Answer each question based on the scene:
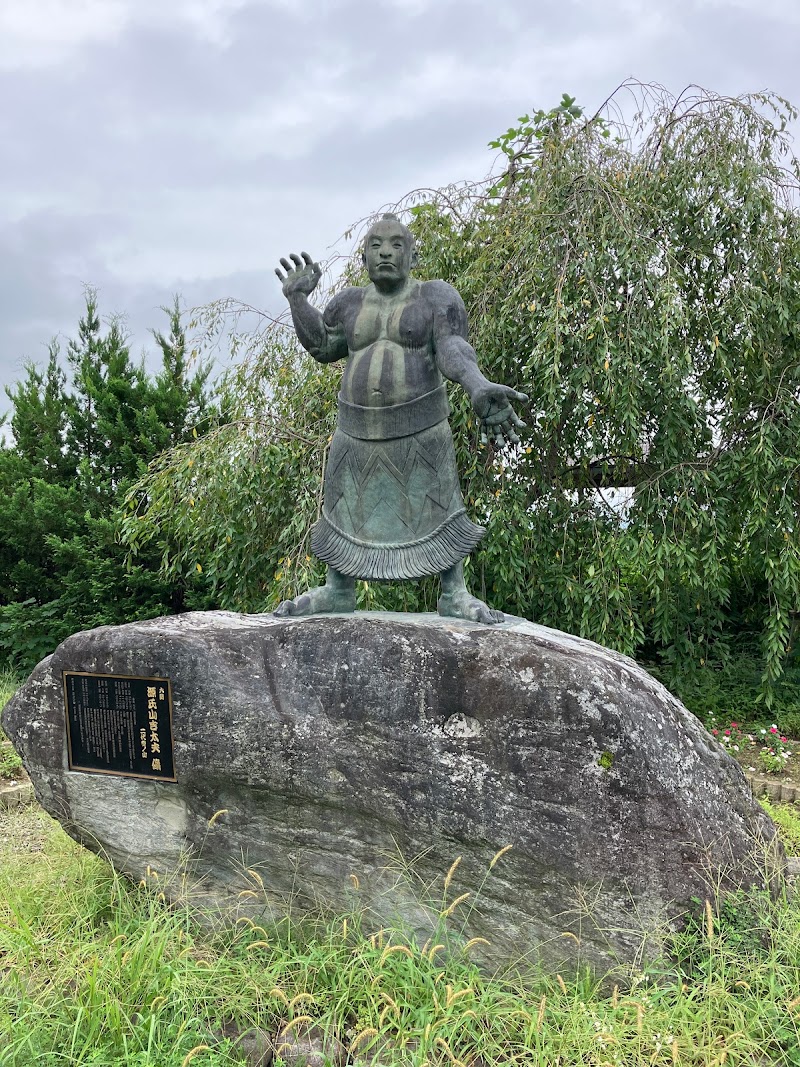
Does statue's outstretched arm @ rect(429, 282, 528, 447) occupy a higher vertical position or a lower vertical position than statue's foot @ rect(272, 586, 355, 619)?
higher

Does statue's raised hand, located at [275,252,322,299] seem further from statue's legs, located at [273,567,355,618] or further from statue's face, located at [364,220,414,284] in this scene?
statue's legs, located at [273,567,355,618]

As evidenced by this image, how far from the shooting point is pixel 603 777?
272 centimetres

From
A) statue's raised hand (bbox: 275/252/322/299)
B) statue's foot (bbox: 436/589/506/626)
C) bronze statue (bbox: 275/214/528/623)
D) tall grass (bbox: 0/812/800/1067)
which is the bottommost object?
tall grass (bbox: 0/812/800/1067)

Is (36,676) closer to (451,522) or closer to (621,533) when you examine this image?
(451,522)

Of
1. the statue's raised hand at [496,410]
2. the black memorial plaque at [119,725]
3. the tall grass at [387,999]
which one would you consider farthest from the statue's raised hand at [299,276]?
the tall grass at [387,999]

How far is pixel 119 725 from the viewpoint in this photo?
3.33 metres

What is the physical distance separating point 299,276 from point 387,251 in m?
0.47

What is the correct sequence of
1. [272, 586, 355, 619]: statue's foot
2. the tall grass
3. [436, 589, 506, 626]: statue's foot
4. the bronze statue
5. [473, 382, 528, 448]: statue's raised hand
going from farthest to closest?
1. [272, 586, 355, 619]: statue's foot
2. the bronze statue
3. [436, 589, 506, 626]: statue's foot
4. [473, 382, 528, 448]: statue's raised hand
5. the tall grass

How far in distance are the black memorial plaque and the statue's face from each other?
1.85m

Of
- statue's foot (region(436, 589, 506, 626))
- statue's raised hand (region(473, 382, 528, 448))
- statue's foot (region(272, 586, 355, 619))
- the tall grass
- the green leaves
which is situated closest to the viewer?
the tall grass

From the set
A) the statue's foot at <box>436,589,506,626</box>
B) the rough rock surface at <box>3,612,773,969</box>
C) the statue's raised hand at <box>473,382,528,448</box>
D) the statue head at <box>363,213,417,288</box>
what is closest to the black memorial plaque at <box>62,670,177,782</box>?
the rough rock surface at <box>3,612,773,969</box>

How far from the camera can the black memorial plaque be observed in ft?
10.7

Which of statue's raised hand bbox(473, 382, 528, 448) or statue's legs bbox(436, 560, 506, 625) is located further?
statue's legs bbox(436, 560, 506, 625)

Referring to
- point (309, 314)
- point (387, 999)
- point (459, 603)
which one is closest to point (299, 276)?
point (309, 314)
